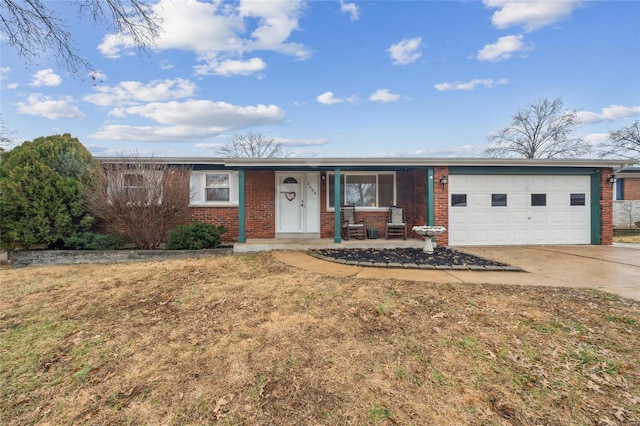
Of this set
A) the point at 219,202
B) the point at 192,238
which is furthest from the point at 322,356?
the point at 219,202

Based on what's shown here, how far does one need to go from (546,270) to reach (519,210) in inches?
146

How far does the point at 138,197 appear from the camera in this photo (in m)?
7.54

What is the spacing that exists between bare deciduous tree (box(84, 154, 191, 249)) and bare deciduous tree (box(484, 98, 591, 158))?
83.0 ft

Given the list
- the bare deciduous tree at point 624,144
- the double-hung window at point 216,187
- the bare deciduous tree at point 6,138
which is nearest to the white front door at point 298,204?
the double-hung window at point 216,187

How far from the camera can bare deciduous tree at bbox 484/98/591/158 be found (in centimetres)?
2212

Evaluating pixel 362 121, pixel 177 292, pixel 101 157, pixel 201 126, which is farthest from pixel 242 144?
pixel 177 292

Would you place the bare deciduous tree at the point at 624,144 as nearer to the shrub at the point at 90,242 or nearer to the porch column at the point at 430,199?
the porch column at the point at 430,199

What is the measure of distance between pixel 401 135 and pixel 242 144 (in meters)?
15.8

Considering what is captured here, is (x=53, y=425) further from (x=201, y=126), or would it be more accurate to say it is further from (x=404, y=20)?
(x=201, y=126)

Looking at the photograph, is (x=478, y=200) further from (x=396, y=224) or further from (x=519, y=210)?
(x=396, y=224)

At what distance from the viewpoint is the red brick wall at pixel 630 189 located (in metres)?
15.4

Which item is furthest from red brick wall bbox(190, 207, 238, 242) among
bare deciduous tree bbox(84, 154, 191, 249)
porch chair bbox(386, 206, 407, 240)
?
porch chair bbox(386, 206, 407, 240)

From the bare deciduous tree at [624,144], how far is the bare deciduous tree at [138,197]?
2595 cm

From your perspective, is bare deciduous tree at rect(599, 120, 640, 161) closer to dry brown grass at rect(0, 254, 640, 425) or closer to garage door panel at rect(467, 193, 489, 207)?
garage door panel at rect(467, 193, 489, 207)
